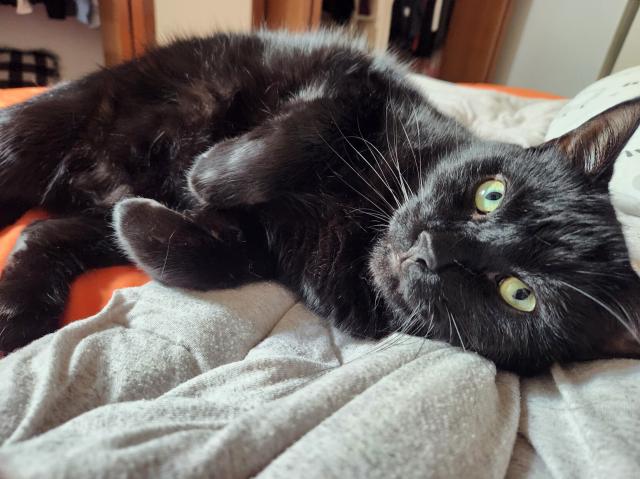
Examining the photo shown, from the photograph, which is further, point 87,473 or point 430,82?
point 430,82

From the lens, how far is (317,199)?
42.0 inches

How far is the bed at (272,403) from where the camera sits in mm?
506

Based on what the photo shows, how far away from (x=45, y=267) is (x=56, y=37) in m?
2.88

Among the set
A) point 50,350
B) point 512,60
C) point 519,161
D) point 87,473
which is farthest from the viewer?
point 512,60

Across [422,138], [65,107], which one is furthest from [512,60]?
[65,107]

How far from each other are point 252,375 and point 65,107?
0.87 m

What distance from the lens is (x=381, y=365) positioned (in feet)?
2.42

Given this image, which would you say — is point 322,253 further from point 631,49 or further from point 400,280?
point 631,49

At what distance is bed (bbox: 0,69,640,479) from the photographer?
19.9 inches

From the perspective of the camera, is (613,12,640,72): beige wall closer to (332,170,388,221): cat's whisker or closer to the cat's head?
the cat's head

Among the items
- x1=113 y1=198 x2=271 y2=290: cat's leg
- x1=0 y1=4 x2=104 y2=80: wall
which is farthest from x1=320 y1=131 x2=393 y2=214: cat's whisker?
x1=0 y1=4 x2=104 y2=80: wall

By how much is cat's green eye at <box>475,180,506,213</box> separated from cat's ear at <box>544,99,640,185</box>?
7.3 inches

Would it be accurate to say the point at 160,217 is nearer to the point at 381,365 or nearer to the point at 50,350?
the point at 50,350

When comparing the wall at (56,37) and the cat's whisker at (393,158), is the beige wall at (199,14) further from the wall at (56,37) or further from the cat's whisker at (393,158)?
the cat's whisker at (393,158)
